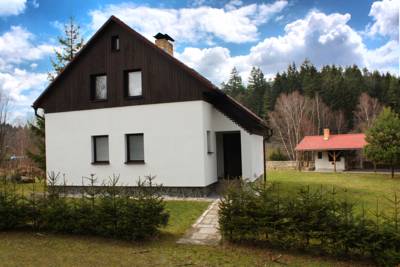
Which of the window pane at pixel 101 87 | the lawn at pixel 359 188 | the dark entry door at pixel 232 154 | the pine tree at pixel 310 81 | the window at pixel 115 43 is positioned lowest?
the lawn at pixel 359 188

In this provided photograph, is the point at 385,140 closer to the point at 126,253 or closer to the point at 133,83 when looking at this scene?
the point at 133,83

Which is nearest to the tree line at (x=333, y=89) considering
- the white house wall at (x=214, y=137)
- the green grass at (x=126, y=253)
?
the white house wall at (x=214, y=137)

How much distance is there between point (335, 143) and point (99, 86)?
2678cm

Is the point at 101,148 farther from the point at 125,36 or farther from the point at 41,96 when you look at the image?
the point at 125,36

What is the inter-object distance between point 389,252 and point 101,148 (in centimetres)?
1122

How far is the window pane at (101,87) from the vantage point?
13.7m

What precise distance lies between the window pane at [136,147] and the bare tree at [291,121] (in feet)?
106

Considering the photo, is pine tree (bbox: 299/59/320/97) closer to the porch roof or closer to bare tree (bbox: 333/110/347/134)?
A: bare tree (bbox: 333/110/347/134)

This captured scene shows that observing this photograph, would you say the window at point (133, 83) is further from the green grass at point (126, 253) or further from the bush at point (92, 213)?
the green grass at point (126, 253)

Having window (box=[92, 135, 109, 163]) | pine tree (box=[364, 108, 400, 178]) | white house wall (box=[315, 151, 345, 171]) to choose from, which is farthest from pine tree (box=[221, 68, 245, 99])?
window (box=[92, 135, 109, 163])

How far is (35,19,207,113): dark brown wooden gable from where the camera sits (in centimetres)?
1242

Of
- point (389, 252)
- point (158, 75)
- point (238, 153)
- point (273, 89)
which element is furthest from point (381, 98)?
point (389, 252)

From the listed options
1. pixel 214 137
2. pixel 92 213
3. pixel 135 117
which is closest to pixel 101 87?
pixel 135 117

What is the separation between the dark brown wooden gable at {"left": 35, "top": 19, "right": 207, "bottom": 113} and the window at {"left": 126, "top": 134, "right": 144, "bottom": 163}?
1.41 meters
